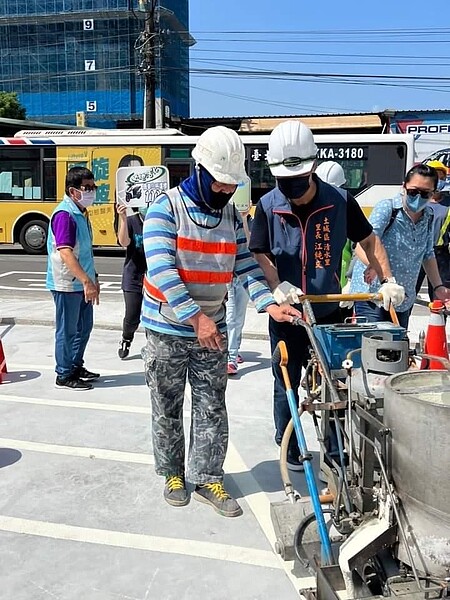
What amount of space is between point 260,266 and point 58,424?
2087 millimetres

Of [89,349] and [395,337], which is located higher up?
[395,337]

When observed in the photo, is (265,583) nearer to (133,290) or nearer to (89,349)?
(133,290)

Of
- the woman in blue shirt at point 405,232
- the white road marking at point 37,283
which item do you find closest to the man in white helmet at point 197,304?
the woman in blue shirt at point 405,232

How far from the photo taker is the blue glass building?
6412 centimetres

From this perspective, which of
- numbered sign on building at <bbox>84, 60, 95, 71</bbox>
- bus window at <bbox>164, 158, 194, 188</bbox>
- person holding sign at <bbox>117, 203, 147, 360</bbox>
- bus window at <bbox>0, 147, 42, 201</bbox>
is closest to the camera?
person holding sign at <bbox>117, 203, 147, 360</bbox>

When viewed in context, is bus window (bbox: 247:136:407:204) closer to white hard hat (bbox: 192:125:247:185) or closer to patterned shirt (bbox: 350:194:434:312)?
patterned shirt (bbox: 350:194:434:312)

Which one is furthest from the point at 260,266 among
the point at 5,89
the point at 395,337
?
the point at 5,89

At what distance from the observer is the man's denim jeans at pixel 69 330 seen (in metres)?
5.34

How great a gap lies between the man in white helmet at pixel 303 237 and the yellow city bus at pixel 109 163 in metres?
11.9

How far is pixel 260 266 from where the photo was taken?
359cm

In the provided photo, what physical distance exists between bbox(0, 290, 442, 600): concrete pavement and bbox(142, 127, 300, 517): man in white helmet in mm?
249

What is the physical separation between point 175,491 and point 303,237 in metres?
1.56

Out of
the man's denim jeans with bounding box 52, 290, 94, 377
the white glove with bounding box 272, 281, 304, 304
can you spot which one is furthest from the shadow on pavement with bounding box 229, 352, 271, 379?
the white glove with bounding box 272, 281, 304, 304

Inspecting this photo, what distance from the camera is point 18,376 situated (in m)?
5.85
